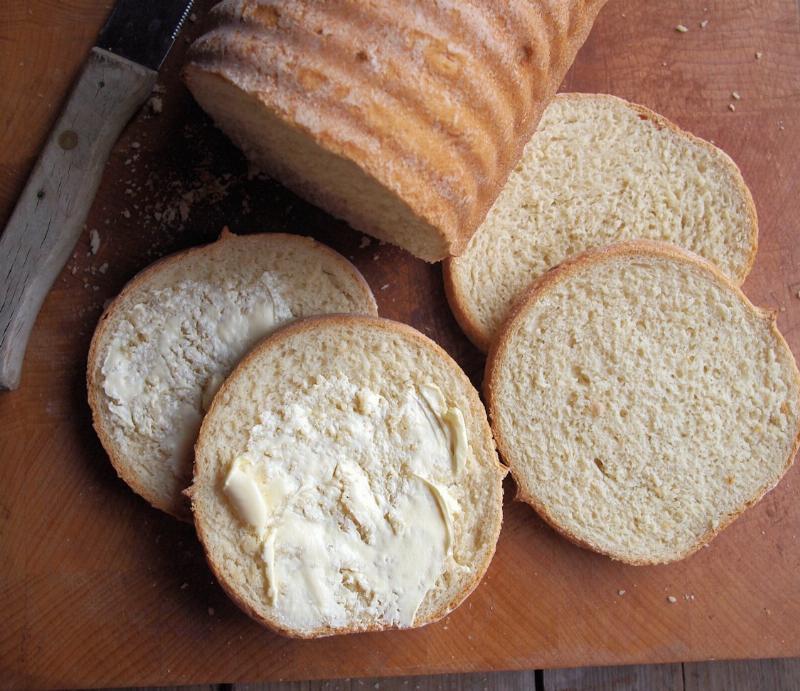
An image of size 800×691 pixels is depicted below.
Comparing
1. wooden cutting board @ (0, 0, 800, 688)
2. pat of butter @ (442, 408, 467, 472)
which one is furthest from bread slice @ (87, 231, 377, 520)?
pat of butter @ (442, 408, 467, 472)

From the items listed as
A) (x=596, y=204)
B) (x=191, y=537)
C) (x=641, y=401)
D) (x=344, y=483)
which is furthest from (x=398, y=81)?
(x=191, y=537)

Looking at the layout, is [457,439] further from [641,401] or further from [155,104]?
[155,104]

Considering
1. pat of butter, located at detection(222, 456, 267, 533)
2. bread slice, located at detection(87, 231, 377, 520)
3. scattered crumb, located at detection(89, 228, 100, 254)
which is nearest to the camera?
pat of butter, located at detection(222, 456, 267, 533)

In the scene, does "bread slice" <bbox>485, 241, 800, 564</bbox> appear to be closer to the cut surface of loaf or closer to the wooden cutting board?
the wooden cutting board

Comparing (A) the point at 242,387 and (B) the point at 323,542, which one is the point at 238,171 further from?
(B) the point at 323,542

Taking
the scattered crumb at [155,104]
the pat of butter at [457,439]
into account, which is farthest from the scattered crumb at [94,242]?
the pat of butter at [457,439]

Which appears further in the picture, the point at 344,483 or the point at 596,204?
the point at 596,204
